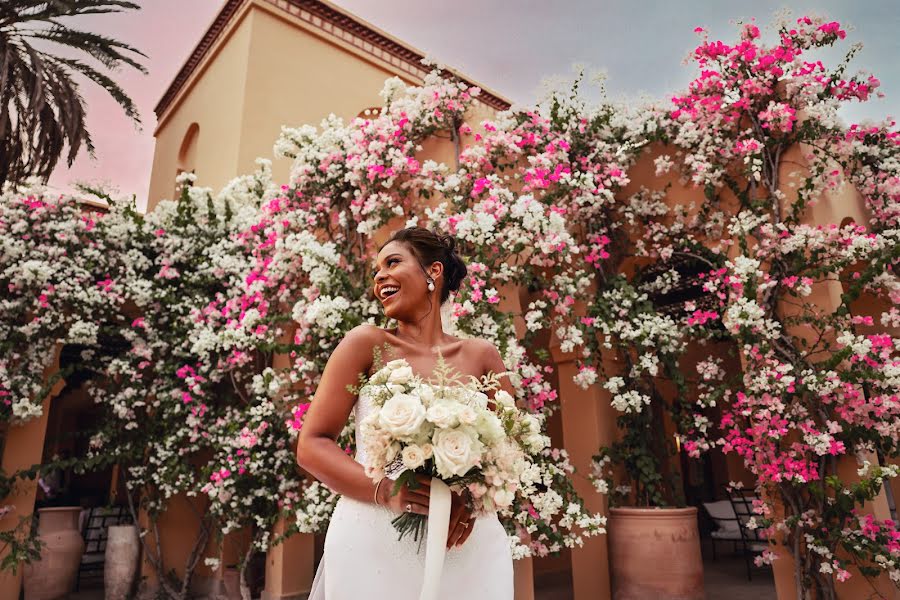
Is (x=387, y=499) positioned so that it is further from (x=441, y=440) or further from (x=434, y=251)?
(x=434, y=251)

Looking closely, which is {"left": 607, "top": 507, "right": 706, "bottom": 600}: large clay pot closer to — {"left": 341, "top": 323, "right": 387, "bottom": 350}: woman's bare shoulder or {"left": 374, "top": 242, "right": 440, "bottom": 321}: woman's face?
{"left": 374, "top": 242, "right": 440, "bottom": 321}: woman's face

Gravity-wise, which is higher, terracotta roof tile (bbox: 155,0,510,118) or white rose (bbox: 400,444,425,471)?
terracotta roof tile (bbox: 155,0,510,118)

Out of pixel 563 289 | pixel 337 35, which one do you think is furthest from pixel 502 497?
pixel 337 35

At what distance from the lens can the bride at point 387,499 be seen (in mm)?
1770

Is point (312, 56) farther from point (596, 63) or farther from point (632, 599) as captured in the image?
point (632, 599)

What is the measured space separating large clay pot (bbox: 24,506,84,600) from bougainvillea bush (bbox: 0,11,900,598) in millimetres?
936

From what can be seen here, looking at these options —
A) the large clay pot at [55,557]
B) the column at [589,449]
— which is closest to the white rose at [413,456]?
the column at [589,449]

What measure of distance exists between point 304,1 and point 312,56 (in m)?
1.00

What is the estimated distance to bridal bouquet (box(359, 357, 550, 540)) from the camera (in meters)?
1.53

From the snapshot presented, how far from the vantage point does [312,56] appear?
10.1 meters

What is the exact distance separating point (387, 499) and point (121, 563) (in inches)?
280

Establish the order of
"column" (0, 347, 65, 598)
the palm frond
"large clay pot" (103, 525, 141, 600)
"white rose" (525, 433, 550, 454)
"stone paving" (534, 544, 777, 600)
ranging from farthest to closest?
the palm frond
"large clay pot" (103, 525, 141, 600)
"stone paving" (534, 544, 777, 600)
"column" (0, 347, 65, 598)
"white rose" (525, 433, 550, 454)

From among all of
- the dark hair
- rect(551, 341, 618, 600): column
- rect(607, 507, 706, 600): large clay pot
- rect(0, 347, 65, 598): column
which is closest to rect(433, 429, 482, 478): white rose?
the dark hair

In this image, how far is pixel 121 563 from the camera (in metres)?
7.09
